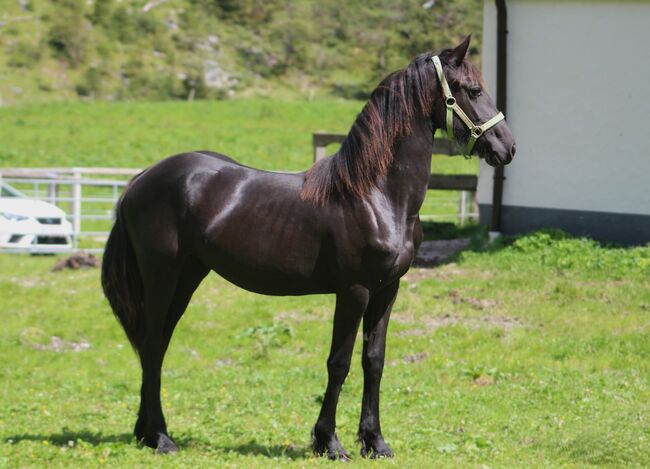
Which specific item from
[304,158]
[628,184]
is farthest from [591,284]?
[304,158]

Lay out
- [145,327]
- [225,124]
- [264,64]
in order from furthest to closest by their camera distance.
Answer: [264,64] → [225,124] → [145,327]

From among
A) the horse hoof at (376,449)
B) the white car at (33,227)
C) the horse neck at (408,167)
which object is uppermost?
the horse neck at (408,167)

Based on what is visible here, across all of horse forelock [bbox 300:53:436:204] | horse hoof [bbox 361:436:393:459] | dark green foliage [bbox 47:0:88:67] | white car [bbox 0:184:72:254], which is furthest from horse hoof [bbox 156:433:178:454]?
dark green foliage [bbox 47:0:88:67]

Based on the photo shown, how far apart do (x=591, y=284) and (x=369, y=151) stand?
6.79 metres

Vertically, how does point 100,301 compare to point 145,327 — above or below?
below

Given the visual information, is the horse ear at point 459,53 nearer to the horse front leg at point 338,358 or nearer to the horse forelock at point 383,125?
the horse forelock at point 383,125

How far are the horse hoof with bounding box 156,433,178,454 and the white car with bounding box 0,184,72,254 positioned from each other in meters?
10.5

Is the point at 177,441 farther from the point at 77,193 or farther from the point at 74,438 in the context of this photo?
the point at 77,193

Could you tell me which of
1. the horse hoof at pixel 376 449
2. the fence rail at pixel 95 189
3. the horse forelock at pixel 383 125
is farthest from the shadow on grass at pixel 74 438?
the fence rail at pixel 95 189

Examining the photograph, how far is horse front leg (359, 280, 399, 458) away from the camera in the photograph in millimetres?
6508

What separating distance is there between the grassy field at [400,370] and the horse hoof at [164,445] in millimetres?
112

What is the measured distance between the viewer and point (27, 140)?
101 feet

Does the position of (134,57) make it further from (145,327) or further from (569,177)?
(145,327)

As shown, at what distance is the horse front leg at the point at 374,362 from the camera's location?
21.4 feet
